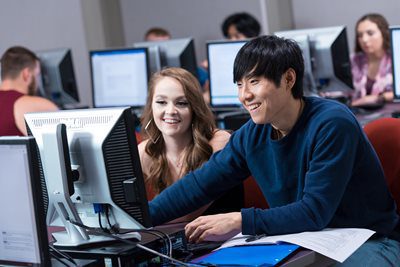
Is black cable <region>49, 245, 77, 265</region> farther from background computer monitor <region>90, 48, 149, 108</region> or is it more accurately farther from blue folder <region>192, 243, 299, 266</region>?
background computer monitor <region>90, 48, 149, 108</region>

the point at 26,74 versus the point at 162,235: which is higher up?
the point at 26,74

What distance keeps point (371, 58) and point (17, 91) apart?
2868 millimetres

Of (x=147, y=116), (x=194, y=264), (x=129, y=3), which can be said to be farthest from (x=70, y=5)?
(x=194, y=264)

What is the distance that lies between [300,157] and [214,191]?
1.15ft

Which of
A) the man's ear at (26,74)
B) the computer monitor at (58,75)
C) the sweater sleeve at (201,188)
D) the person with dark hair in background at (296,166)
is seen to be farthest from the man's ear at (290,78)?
the computer monitor at (58,75)

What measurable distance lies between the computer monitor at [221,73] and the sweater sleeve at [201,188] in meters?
2.83

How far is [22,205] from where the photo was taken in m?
2.02

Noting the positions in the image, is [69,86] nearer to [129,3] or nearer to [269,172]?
[129,3]

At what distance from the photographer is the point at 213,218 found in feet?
7.75

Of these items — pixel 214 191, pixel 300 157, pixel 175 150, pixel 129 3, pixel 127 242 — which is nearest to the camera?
pixel 127 242

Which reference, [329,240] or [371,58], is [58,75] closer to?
[371,58]

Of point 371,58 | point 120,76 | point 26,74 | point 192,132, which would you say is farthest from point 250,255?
point 371,58

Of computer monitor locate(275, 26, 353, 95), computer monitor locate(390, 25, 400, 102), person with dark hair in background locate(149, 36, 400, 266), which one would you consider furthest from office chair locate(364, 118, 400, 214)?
computer monitor locate(275, 26, 353, 95)

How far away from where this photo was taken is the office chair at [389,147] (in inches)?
106
